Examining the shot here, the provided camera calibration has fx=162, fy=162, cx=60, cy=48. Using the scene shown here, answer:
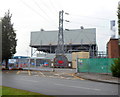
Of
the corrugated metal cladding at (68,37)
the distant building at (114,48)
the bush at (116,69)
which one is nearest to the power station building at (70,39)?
the corrugated metal cladding at (68,37)

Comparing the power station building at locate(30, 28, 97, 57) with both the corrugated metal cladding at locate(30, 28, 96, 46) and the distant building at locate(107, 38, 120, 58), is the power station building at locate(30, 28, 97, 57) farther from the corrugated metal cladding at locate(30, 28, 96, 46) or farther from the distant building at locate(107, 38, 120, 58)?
the distant building at locate(107, 38, 120, 58)

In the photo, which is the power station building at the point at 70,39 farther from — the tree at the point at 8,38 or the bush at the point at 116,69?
the bush at the point at 116,69

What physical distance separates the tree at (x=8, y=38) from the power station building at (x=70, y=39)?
114 ft

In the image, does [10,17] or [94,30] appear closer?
[10,17]

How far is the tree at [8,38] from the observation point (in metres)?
32.2

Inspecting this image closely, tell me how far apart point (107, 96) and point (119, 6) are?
1071 centimetres

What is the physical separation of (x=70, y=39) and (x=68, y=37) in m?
1.25

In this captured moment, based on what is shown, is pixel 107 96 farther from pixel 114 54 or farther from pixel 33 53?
pixel 33 53

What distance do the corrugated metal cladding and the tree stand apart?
38372 millimetres

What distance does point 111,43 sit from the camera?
83.6 feet

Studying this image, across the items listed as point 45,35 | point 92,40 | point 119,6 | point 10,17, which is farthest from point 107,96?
point 45,35

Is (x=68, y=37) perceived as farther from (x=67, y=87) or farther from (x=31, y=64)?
(x=67, y=87)

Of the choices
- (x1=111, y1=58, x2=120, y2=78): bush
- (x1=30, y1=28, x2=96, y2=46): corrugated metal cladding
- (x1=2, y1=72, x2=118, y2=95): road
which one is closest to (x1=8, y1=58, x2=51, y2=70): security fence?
(x1=111, y1=58, x2=120, y2=78): bush

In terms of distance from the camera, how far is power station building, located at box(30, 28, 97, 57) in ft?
222
